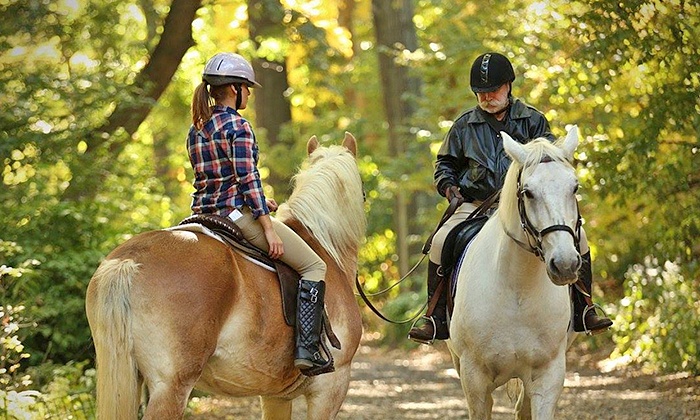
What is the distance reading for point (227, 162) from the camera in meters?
6.06

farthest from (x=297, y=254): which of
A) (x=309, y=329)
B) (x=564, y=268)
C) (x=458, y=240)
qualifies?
(x=564, y=268)

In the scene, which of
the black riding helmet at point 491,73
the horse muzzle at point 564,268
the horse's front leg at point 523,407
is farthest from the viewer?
the black riding helmet at point 491,73

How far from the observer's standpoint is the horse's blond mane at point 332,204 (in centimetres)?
676

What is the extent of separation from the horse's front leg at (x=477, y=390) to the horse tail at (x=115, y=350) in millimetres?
2207

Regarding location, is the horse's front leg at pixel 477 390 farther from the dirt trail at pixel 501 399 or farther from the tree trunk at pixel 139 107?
the tree trunk at pixel 139 107

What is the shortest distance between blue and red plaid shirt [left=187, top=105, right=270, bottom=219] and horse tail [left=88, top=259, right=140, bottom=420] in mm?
1002

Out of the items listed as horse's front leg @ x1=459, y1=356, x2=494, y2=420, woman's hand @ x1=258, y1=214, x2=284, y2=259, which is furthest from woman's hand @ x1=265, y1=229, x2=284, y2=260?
horse's front leg @ x1=459, y1=356, x2=494, y2=420

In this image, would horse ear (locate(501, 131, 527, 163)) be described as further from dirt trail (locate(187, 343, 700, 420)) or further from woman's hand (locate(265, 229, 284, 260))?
dirt trail (locate(187, 343, 700, 420))

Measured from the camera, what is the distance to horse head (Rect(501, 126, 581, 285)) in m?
5.50

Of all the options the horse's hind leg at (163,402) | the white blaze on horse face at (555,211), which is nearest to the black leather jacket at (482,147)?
the white blaze on horse face at (555,211)

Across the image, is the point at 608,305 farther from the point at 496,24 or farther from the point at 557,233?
the point at 557,233

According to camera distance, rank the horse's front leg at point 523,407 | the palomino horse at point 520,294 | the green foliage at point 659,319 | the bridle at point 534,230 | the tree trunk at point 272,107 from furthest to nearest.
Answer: the tree trunk at point 272,107, the green foliage at point 659,319, the horse's front leg at point 523,407, the palomino horse at point 520,294, the bridle at point 534,230

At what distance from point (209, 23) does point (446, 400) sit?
1305cm

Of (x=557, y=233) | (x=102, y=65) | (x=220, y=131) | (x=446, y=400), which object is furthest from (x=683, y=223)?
(x=102, y=65)
